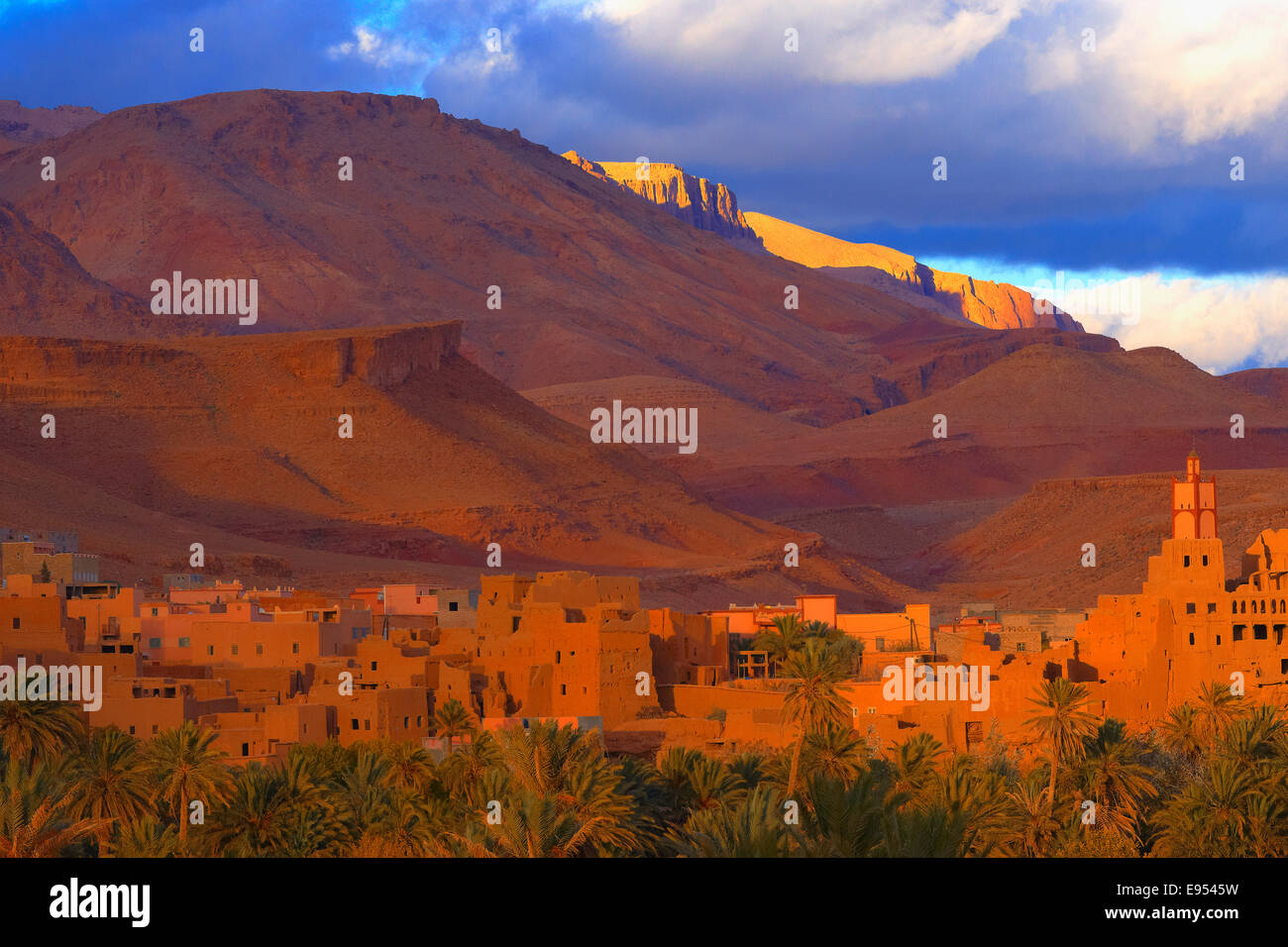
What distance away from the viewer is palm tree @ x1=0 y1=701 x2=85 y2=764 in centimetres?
3278

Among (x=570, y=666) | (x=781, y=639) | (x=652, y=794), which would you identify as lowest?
(x=652, y=794)

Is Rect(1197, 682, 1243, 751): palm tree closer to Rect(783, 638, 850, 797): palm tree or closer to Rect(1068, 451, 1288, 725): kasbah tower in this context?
Rect(1068, 451, 1288, 725): kasbah tower

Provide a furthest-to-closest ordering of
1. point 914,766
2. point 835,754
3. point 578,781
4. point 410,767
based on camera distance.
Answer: point 914,766 < point 410,767 < point 835,754 < point 578,781

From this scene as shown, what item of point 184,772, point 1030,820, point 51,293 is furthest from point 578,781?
point 51,293

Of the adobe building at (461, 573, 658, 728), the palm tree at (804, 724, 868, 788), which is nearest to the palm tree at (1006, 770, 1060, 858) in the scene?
the palm tree at (804, 724, 868, 788)

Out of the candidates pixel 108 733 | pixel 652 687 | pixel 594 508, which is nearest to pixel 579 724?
pixel 652 687

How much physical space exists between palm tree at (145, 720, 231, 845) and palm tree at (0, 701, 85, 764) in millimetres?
2337

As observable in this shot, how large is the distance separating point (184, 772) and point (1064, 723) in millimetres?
15165

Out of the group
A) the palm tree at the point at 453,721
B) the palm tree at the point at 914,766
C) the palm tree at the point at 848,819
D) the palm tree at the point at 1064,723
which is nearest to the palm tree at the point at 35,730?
the palm tree at the point at 453,721

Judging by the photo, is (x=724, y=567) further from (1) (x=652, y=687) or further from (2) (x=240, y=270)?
(2) (x=240, y=270)

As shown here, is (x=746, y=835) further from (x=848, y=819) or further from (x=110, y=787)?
(x=110, y=787)

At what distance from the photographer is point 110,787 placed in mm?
29938

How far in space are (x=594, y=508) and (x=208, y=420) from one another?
2239 cm
